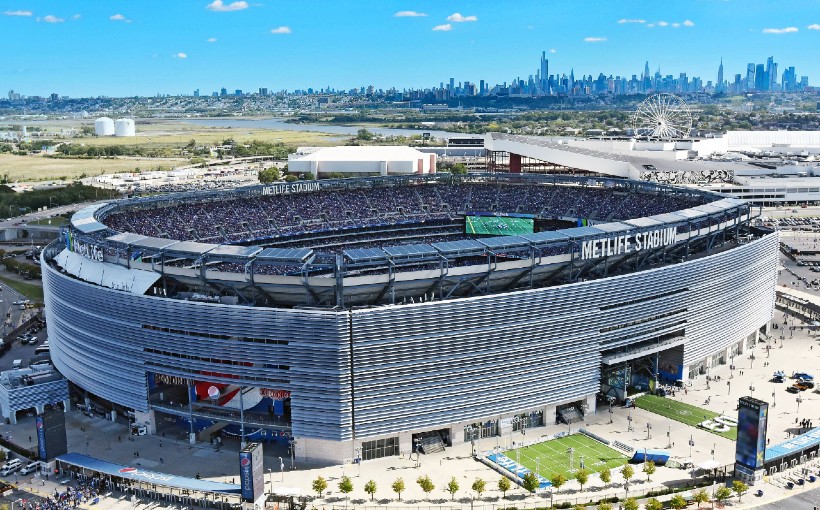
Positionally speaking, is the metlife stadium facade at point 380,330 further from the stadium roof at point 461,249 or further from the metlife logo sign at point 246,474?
the metlife logo sign at point 246,474

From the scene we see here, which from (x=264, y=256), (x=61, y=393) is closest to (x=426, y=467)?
(x=264, y=256)

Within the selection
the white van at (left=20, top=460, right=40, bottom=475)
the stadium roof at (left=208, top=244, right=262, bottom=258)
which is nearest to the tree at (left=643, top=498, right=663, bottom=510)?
the stadium roof at (left=208, top=244, right=262, bottom=258)

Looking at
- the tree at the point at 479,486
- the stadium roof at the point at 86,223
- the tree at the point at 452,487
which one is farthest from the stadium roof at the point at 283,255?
the stadium roof at the point at 86,223

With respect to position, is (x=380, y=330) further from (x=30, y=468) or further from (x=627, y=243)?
(x=30, y=468)

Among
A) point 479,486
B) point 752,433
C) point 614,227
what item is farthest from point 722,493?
point 614,227

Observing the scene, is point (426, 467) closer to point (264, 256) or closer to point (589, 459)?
point (589, 459)
